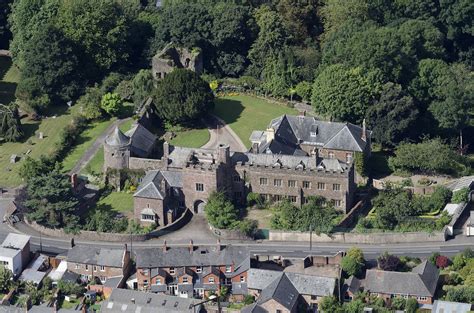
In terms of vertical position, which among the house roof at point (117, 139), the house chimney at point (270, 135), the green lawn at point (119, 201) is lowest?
the green lawn at point (119, 201)

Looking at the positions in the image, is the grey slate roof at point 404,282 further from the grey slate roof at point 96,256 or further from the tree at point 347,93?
the tree at point 347,93

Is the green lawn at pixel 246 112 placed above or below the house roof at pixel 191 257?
above

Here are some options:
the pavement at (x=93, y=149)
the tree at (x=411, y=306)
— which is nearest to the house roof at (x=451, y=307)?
the tree at (x=411, y=306)

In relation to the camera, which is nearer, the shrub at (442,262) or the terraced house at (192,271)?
the terraced house at (192,271)

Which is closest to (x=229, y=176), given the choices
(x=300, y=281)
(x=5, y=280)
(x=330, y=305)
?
(x=300, y=281)

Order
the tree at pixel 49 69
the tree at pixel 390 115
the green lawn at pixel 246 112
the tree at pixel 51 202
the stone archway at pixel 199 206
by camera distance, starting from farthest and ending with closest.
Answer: the tree at pixel 49 69, the green lawn at pixel 246 112, the tree at pixel 390 115, the stone archway at pixel 199 206, the tree at pixel 51 202

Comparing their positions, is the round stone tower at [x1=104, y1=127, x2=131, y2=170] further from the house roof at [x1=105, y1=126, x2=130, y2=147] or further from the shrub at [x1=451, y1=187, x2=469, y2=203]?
the shrub at [x1=451, y1=187, x2=469, y2=203]

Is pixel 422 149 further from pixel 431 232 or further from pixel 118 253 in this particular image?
pixel 118 253
